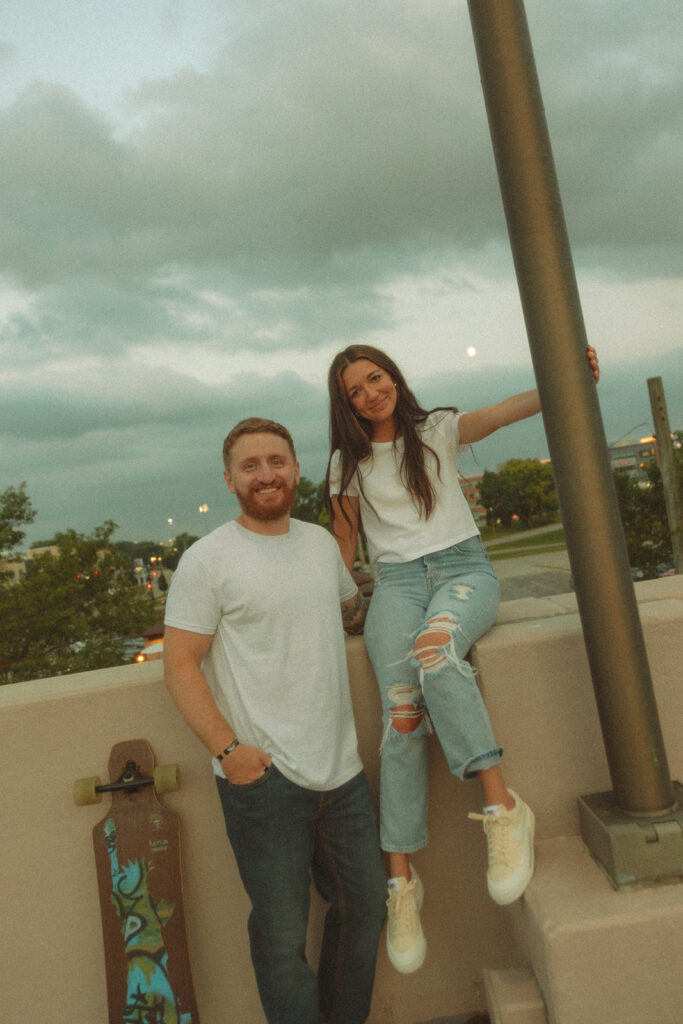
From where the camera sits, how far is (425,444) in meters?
2.55

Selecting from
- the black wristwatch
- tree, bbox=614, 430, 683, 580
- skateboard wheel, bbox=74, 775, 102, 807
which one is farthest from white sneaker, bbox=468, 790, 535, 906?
tree, bbox=614, 430, 683, 580

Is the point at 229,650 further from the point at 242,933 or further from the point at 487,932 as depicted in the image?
the point at 487,932

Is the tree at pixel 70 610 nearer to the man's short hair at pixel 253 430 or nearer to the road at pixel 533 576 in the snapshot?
the road at pixel 533 576

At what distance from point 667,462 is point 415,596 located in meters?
15.9

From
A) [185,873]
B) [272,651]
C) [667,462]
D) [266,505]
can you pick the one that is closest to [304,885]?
[185,873]

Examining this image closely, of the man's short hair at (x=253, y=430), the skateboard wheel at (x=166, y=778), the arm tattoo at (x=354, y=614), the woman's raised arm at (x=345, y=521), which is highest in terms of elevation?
the man's short hair at (x=253, y=430)

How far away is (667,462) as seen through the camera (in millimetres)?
16172

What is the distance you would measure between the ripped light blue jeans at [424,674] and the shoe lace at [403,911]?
119mm

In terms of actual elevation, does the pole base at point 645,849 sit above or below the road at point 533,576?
above

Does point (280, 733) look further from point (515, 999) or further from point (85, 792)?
point (515, 999)

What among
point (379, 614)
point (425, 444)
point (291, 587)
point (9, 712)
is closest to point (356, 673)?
point (379, 614)

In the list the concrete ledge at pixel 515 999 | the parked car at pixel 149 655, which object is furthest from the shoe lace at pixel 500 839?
the parked car at pixel 149 655

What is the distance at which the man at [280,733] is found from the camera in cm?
199

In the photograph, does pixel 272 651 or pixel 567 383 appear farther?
pixel 272 651
